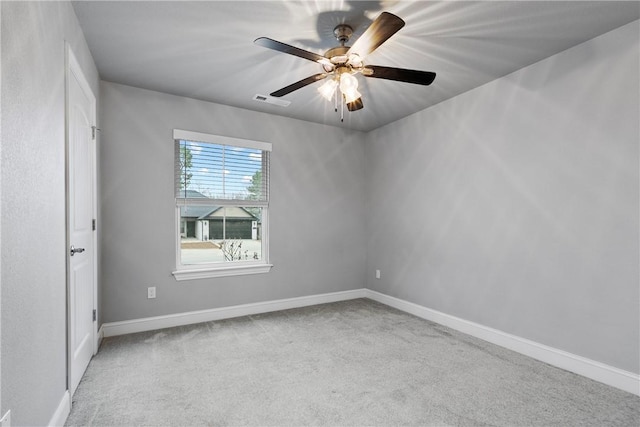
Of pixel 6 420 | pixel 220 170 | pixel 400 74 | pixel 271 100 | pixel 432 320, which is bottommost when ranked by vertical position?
pixel 432 320

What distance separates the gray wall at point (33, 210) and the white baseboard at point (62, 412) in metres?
0.04

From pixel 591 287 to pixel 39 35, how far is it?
377 centimetres

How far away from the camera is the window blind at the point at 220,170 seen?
3.65m

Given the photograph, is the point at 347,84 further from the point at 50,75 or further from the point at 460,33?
the point at 50,75

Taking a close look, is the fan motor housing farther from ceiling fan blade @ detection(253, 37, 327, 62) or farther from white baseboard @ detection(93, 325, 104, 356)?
white baseboard @ detection(93, 325, 104, 356)

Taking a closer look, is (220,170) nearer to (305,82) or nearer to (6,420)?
(305,82)

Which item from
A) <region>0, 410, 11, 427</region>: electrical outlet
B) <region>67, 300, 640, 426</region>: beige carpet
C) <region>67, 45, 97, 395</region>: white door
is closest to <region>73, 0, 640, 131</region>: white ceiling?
<region>67, 45, 97, 395</region>: white door

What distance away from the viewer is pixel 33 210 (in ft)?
4.84

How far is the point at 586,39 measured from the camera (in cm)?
246

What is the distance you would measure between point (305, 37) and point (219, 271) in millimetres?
2628

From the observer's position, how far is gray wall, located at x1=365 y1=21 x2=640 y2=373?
7.61 ft

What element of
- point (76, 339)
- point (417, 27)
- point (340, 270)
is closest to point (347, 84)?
point (417, 27)

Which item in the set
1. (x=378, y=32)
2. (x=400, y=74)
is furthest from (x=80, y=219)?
(x=400, y=74)

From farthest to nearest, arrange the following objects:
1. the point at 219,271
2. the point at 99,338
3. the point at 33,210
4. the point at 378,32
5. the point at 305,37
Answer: the point at 219,271 < the point at 99,338 < the point at 305,37 < the point at 378,32 < the point at 33,210
